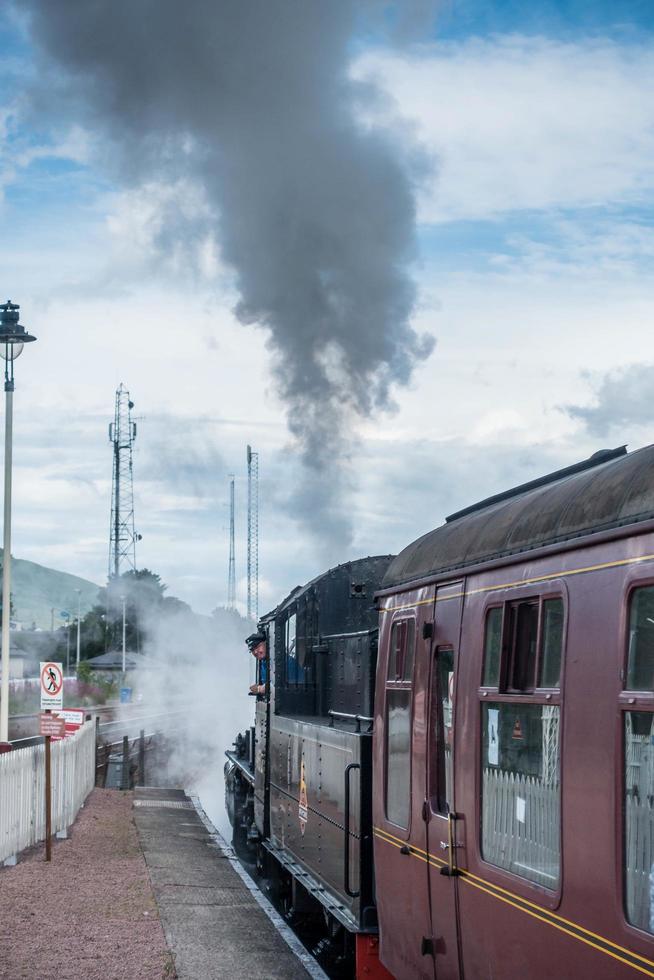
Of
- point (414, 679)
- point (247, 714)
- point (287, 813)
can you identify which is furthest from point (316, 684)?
point (247, 714)

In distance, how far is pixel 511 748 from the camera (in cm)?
575

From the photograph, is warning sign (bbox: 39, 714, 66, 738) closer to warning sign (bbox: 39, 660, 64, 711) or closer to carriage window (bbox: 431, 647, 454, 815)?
warning sign (bbox: 39, 660, 64, 711)

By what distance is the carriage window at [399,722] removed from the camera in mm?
7645

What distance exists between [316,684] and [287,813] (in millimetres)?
1428

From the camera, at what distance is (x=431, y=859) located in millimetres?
6891

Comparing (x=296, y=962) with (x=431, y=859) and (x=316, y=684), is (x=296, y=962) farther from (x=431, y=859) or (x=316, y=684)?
(x=431, y=859)

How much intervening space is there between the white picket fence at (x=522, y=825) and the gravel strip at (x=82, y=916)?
5102 mm

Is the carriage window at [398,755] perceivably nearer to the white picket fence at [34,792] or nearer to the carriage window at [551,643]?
the carriage window at [551,643]

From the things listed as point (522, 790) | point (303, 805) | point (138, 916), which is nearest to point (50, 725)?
point (138, 916)

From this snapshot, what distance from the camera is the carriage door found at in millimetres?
6531

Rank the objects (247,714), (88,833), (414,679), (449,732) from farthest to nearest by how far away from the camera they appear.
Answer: (247,714) < (88,833) < (414,679) < (449,732)

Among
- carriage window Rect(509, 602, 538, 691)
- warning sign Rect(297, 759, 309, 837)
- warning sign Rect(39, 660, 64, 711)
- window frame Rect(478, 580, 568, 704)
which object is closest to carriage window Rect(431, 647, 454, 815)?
window frame Rect(478, 580, 568, 704)

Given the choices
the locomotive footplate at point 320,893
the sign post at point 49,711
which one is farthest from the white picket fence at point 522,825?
the sign post at point 49,711

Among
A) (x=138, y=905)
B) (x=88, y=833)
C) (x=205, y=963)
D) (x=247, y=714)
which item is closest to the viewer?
(x=205, y=963)
